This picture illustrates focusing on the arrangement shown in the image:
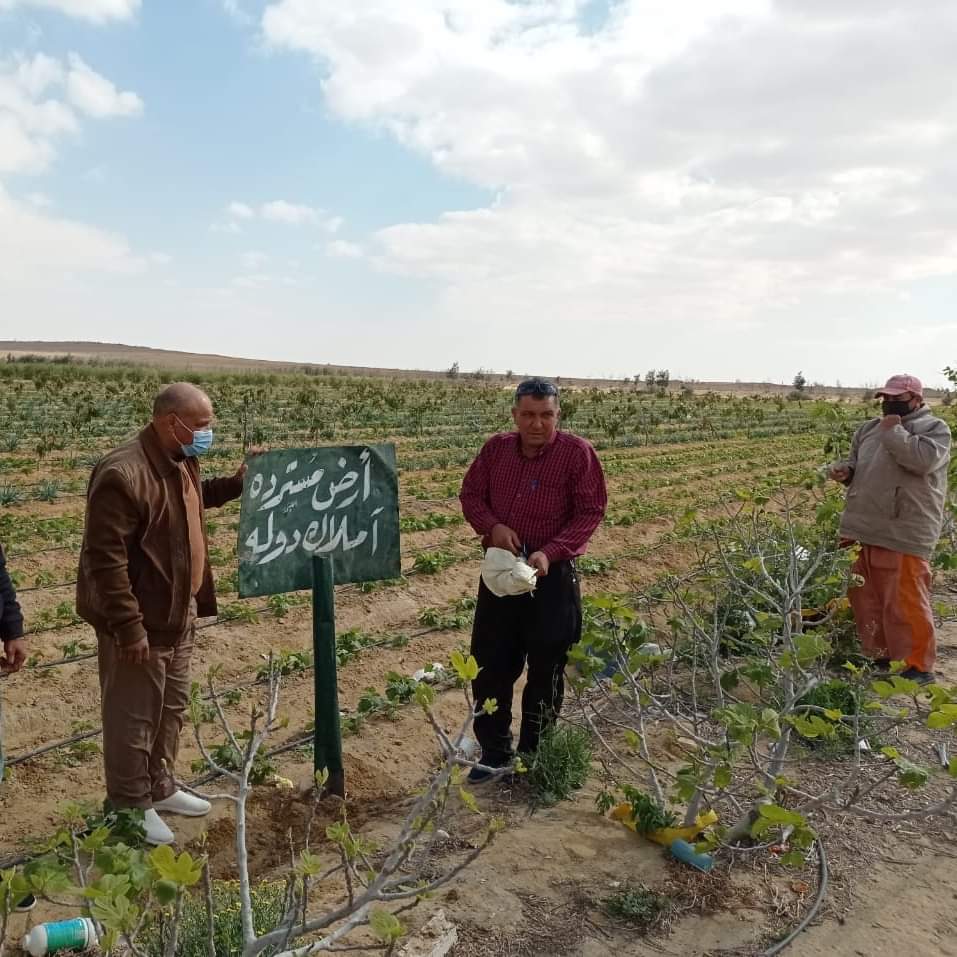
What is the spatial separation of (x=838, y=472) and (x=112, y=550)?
3824mm

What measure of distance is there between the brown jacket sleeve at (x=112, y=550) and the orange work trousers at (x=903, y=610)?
3.68m

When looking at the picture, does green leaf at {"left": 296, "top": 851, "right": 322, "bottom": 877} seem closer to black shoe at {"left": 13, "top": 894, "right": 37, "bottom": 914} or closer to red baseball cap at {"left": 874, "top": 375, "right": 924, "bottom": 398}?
black shoe at {"left": 13, "top": 894, "right": 37, "bottom": 914}

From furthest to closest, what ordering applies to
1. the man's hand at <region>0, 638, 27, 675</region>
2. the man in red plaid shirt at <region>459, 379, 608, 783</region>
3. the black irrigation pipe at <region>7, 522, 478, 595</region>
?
the black irrigation pipe at <region>7, 522, 478, 595</region> < the man in red plaid shirt at <region>459, 379, 608, 783</region> < the man's hand at <region>0, 638, 27, 675</region>

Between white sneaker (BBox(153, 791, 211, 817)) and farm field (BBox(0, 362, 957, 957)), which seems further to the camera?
white sneaker (BBox(153, 791, 211, 817))

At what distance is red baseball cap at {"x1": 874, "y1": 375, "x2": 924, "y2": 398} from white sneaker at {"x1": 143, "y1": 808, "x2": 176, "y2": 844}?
3902 millimetres

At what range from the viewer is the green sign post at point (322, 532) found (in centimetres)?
316

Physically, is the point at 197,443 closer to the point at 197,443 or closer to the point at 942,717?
the point at 197,443

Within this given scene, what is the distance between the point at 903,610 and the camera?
4.61 meters

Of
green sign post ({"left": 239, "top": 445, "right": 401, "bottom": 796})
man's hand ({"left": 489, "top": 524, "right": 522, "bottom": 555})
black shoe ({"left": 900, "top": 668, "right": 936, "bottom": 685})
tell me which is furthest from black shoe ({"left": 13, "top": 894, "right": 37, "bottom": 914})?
black shoe ({"left": 900, "top": 668, "right": 936, "bottom": 685})

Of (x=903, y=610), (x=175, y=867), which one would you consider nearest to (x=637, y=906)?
(x=175, y=867)

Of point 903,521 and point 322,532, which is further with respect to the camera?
point 903,521

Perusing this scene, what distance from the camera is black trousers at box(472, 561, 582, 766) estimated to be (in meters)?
3.41

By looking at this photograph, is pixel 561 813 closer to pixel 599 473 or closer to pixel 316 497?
pixel 599 473

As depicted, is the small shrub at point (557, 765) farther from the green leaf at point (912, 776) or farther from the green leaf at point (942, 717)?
the green leaf at point (942, 717)
